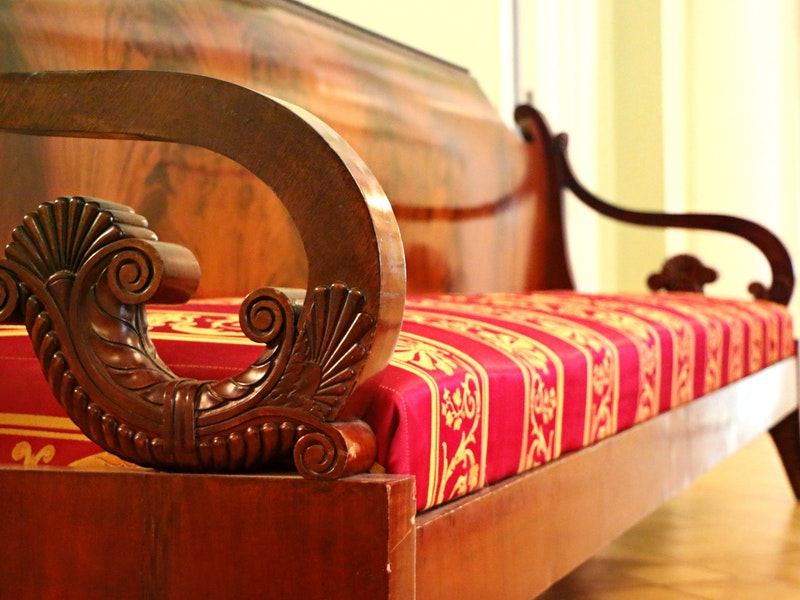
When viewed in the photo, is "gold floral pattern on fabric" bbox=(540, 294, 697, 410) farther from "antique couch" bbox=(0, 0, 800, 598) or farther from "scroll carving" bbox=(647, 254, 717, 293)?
"scroll carving" bbox=(647, 254, 717, 293)

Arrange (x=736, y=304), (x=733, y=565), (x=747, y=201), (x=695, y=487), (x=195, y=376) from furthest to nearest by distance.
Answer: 1. (x=747, y=201)
2. (x=695, y=487)
3. (x=736, y=304)
4. (x=733, y=565)
5. (x=195, y=376)

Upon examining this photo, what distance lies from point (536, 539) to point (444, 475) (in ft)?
0.73

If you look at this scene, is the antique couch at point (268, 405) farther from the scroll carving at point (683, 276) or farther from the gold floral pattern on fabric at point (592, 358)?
the scroll carving at point (683, 276)

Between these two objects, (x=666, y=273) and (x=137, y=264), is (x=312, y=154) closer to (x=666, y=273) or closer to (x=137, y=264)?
(x=137, y=264)

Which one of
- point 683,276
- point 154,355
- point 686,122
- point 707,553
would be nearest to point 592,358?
point 154,355

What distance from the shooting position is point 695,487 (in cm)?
286

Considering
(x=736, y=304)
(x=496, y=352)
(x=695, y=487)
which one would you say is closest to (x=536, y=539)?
(x=496, y=352)

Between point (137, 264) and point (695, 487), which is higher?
point (137, 264)

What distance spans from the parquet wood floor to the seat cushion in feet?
1.27

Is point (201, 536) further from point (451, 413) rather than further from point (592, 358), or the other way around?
point (592, 358)

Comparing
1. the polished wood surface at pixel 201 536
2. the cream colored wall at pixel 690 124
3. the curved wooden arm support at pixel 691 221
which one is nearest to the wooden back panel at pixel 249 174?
the curved wooden arm support at pixel 691 221

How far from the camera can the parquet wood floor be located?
184cm

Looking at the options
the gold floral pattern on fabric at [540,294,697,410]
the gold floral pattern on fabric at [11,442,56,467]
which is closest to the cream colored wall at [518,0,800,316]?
the gold floral pattern on fabric at [540,294,697,410]

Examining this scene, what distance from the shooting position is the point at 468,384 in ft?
3.04
